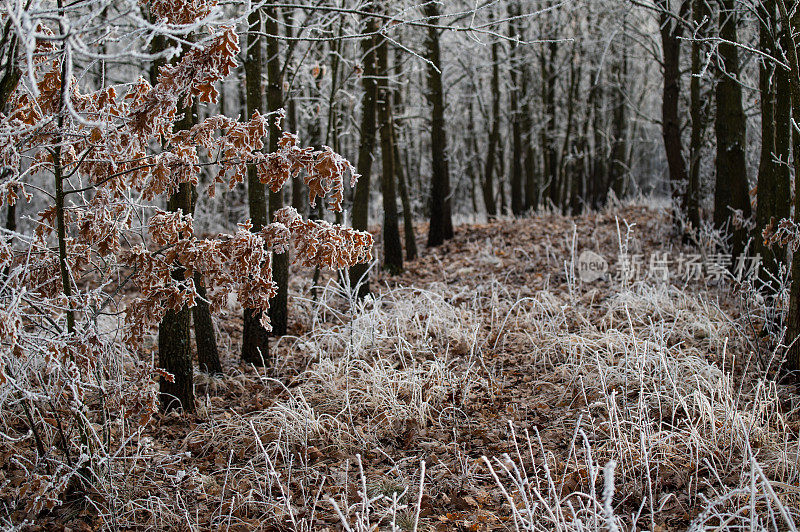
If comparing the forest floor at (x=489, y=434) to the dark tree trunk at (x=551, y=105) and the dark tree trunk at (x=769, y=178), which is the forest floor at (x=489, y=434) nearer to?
the dark tree trunk at (x=769, y=178)

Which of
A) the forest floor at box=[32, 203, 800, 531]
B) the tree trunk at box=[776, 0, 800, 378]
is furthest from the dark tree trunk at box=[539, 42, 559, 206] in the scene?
the tree trunk at box=[776, 0, 800, 378]

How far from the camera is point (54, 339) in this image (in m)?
2.86

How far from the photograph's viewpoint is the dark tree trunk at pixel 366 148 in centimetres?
758

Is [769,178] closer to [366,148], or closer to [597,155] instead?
[366,148]

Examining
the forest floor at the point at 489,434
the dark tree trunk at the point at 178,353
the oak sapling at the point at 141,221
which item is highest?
the oak sapling at the point at 141,221

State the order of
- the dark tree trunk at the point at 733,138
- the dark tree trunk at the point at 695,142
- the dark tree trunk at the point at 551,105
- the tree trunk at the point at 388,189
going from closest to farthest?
the dark tree trunk at the point at 733,138
the dark tree trunk at the point at 695,142
the tree trunk at the point at 388,189
the dark tree trunk at the point at 551,105

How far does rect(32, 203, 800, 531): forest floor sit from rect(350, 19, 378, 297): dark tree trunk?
4.58 ft

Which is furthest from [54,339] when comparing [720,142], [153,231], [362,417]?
[720,142]

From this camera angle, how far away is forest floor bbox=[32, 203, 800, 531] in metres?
3.24

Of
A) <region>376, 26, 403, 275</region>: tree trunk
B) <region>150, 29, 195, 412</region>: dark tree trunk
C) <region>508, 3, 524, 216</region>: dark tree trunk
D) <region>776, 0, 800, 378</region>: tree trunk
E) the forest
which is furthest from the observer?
<region>508, 3, 524, 216</region>: dark tree trunk

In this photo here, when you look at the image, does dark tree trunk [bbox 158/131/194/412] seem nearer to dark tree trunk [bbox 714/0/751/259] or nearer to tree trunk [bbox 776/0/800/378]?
tree trunk [bbox 776/0/800/378]

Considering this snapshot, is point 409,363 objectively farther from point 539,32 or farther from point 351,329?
point 539,32

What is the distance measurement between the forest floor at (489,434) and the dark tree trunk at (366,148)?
139 centimetres

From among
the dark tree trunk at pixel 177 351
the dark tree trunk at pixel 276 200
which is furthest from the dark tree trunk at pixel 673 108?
the dark tree trunk at pixel 177 351
